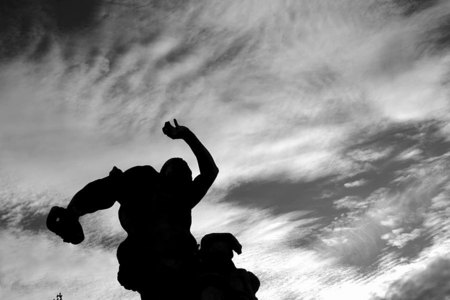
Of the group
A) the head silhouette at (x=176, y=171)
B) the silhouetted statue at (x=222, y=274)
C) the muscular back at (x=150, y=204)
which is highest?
the head silhouette at (x=176, y=171)

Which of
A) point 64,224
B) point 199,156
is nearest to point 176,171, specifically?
point 199,156

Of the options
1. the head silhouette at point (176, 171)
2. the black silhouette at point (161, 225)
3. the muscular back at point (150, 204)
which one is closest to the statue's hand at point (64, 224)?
the black silhouette at point (161, 225)

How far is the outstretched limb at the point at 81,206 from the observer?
217 inches

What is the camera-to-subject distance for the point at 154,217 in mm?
5430

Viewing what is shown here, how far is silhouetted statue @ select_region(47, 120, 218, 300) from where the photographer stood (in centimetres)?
502

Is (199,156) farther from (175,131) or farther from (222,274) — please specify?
(222,274)

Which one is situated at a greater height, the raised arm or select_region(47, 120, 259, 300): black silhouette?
the raised arm

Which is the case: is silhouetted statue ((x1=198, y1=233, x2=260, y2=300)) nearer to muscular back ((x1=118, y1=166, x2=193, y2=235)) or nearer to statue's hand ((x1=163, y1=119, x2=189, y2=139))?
muscular back ((x1=118, y1=166, x2=193, y2=235))

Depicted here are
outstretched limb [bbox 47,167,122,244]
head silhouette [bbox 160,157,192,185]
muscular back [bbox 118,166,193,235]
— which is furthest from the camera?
head silhouette [bbox 160,157,192,185]

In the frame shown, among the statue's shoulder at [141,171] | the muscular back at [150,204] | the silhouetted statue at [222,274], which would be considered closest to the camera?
the silhouetted statue at [222,274]

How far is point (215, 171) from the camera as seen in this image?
6.20 meters

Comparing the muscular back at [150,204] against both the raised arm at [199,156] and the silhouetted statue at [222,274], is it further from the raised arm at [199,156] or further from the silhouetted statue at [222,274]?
the silhouetted statue at [222,274]

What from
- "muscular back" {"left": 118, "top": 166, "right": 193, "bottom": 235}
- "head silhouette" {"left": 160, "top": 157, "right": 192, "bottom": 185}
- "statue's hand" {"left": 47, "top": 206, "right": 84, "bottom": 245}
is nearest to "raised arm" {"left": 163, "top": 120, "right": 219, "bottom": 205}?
"head silhouette" {"left": 160, "top": 157, "right": 192, "bottom": 185}

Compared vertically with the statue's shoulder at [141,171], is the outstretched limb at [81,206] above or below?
below
